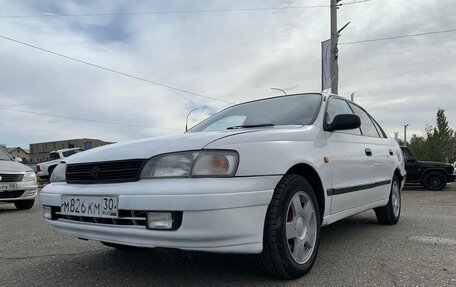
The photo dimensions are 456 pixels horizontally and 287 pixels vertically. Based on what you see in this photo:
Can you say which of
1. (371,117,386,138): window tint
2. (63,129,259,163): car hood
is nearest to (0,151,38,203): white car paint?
(63,129,259,163): car hood

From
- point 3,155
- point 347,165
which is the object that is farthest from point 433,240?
point 3,155

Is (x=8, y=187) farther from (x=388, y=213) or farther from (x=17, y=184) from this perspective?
(x=388, y=213)

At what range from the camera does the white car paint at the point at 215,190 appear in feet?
8.62

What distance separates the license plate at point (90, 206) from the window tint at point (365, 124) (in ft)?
10.1

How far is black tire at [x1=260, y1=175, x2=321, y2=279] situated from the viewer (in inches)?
115

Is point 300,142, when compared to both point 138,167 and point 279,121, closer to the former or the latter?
point 279,121

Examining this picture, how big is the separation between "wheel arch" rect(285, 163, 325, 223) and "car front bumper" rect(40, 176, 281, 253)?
56cm

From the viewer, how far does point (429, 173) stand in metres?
15.3

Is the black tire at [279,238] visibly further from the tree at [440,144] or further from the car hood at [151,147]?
the tree at [440,144]

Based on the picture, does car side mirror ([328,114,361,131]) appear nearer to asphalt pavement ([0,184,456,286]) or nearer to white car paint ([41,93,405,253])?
white car paint ([41,93,405,253])

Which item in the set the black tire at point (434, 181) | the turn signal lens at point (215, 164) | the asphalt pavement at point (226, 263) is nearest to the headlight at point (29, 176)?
the asphalt pavement at point (226, 263)

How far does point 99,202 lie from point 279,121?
5.77 ft

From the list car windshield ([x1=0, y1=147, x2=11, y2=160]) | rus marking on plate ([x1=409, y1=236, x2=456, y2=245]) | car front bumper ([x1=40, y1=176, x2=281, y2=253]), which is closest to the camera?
car front bumper ([x1=40, y1=176, x2=281, y2=253])

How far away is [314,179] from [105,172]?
1675 millimetres
